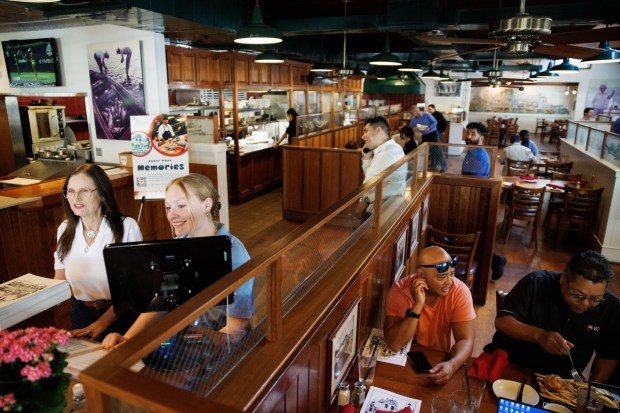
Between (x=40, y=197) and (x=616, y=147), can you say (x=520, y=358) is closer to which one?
(x=40, y=197)

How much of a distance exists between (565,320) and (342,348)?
1.41 meters

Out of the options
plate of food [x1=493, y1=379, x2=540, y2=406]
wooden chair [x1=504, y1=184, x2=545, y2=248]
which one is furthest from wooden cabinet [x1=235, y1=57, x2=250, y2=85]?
plate of food [x1=493, y1=379, x2=540, y2=406]

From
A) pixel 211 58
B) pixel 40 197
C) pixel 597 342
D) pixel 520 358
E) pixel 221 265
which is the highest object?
pixel 211 58

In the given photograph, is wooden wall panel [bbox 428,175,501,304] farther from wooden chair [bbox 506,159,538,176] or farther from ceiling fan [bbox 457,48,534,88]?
wooden chair [bbox 506,159,538,176]

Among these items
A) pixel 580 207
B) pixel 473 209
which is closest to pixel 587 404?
pixel 473 209

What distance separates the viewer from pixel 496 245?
693 cm

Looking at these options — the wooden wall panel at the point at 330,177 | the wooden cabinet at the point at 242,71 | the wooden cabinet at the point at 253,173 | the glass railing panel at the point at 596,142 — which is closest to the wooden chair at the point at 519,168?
the glass railing panel at the point at 596,142

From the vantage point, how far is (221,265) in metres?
1.68

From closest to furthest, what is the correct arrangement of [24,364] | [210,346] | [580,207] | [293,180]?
[24,364]
[210,346]
[580,207]
[293,180]

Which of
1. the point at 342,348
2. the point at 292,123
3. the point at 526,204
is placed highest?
the point at 292,123

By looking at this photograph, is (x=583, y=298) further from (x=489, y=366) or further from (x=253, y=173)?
(x=253, y=173)

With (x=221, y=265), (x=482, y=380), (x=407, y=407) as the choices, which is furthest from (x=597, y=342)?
(x=221, y=265)

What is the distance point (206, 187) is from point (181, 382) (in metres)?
1.20

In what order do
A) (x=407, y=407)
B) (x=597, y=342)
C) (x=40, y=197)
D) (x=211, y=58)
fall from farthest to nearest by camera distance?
1. (x=211, y=58)
2. (x=40, y=197)
3. (x=597, y=342)
4. (x=407, y=407)
